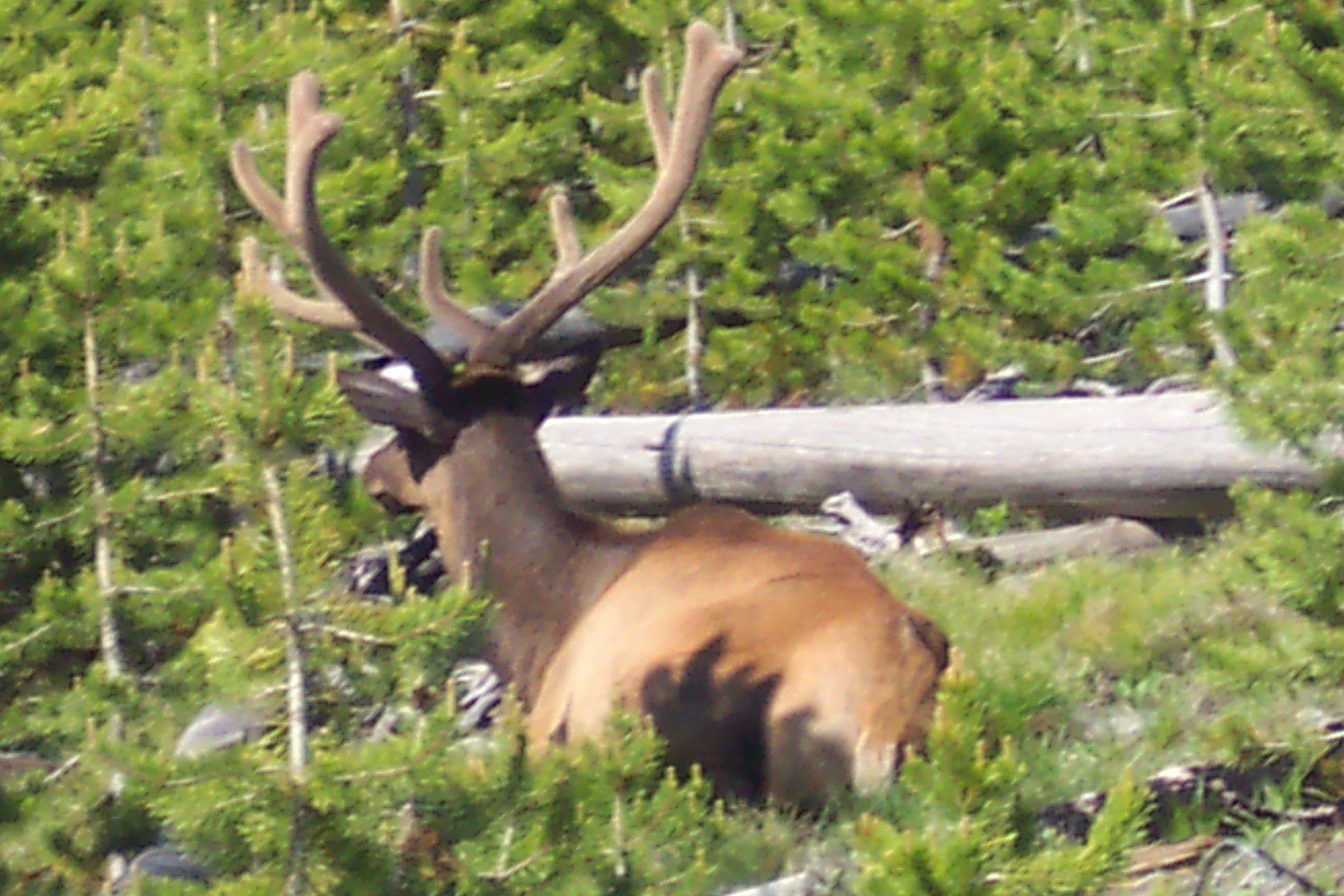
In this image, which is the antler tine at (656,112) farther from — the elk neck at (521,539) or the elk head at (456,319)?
the elk neck at (521,539)

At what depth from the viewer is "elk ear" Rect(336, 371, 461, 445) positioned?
5.73 metres

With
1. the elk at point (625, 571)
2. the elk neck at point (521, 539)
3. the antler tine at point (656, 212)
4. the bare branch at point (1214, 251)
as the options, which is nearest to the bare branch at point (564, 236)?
the elk at point (625, 571)

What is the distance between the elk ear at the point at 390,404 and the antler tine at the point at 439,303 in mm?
258

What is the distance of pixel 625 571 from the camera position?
5.71 meters

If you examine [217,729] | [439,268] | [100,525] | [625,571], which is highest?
[439,268]

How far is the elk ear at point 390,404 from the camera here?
18.8 ft

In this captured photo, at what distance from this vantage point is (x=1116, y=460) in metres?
7.04

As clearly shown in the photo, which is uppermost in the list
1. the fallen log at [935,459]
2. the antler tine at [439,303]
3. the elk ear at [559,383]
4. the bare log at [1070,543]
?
the antler tine at [439,303]

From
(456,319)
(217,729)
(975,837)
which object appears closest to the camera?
(975,837)

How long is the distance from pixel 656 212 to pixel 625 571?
1.15 metres

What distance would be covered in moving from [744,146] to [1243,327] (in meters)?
7.23

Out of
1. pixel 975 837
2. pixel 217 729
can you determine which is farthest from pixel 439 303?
pixel 975 837

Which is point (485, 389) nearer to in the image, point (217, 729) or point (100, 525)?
point (100, 525)

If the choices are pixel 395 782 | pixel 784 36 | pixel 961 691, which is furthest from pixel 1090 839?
pixel 784 36
